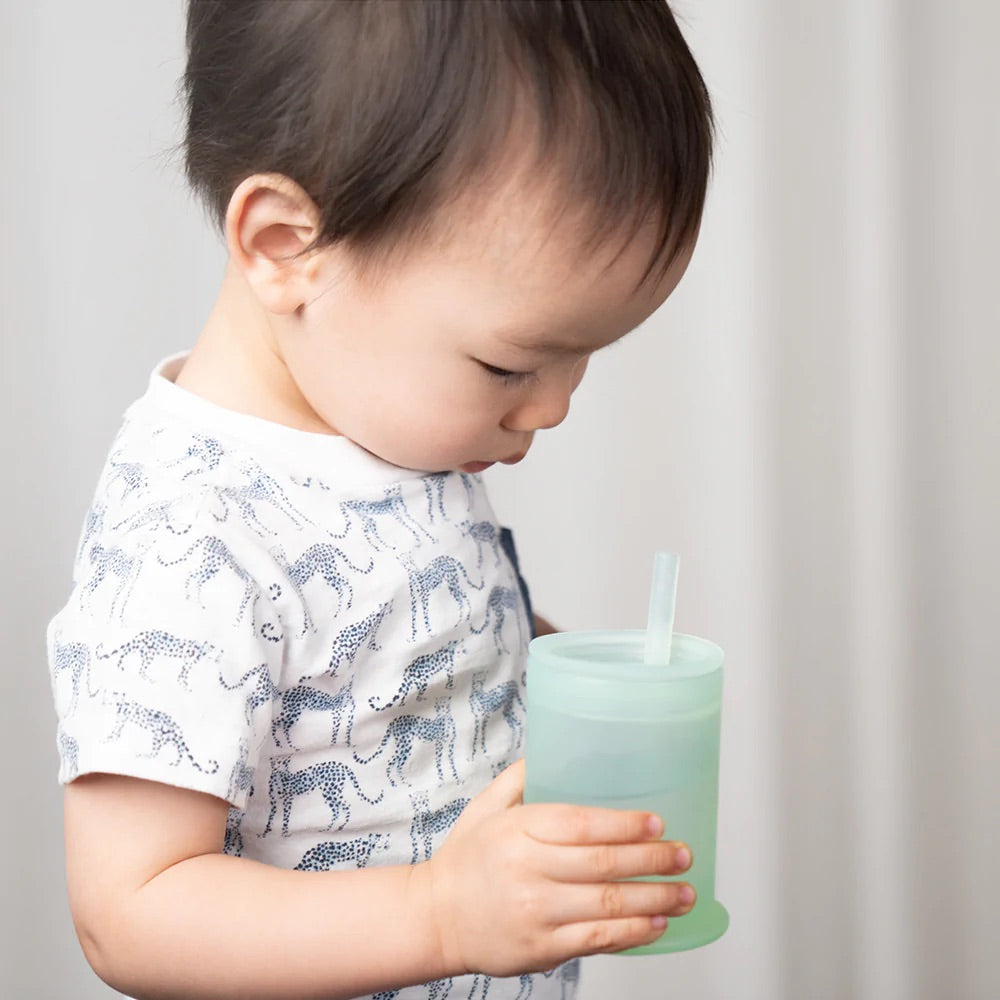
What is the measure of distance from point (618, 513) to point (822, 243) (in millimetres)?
339

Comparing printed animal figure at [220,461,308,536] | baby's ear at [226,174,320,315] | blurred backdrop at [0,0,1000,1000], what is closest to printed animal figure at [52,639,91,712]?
printed animal figure at [220,461,308,536]

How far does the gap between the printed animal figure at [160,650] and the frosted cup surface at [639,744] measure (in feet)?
0.51

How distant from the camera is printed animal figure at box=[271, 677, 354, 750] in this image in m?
0.66

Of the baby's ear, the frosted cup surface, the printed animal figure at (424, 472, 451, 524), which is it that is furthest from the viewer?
the printed animal figure at (424, 472, 451, 524)

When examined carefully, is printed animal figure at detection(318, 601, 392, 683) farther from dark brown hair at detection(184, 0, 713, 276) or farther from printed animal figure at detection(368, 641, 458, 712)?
dark brown hair at detection(184, 0, 713, 276)

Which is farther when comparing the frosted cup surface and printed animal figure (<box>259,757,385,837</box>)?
printed animal figure (<box>259,757,385,837</box>)

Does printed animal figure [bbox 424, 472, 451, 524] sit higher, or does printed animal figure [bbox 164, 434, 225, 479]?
printed animal figure [bbox 164, 434, 225, 479]

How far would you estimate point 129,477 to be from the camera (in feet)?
2.27

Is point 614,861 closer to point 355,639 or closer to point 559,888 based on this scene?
point 559,888

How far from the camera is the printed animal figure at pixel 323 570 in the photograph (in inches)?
26.3

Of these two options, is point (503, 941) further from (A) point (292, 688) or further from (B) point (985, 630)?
(B) point (985, 630)

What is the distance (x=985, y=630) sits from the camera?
134 cm

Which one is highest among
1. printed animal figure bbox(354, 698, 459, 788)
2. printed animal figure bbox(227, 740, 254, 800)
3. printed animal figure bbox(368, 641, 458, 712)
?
printed animal figure bbox(368, 641, 458, 712)

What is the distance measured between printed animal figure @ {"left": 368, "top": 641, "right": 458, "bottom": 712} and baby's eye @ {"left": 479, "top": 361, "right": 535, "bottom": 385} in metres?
0.16
